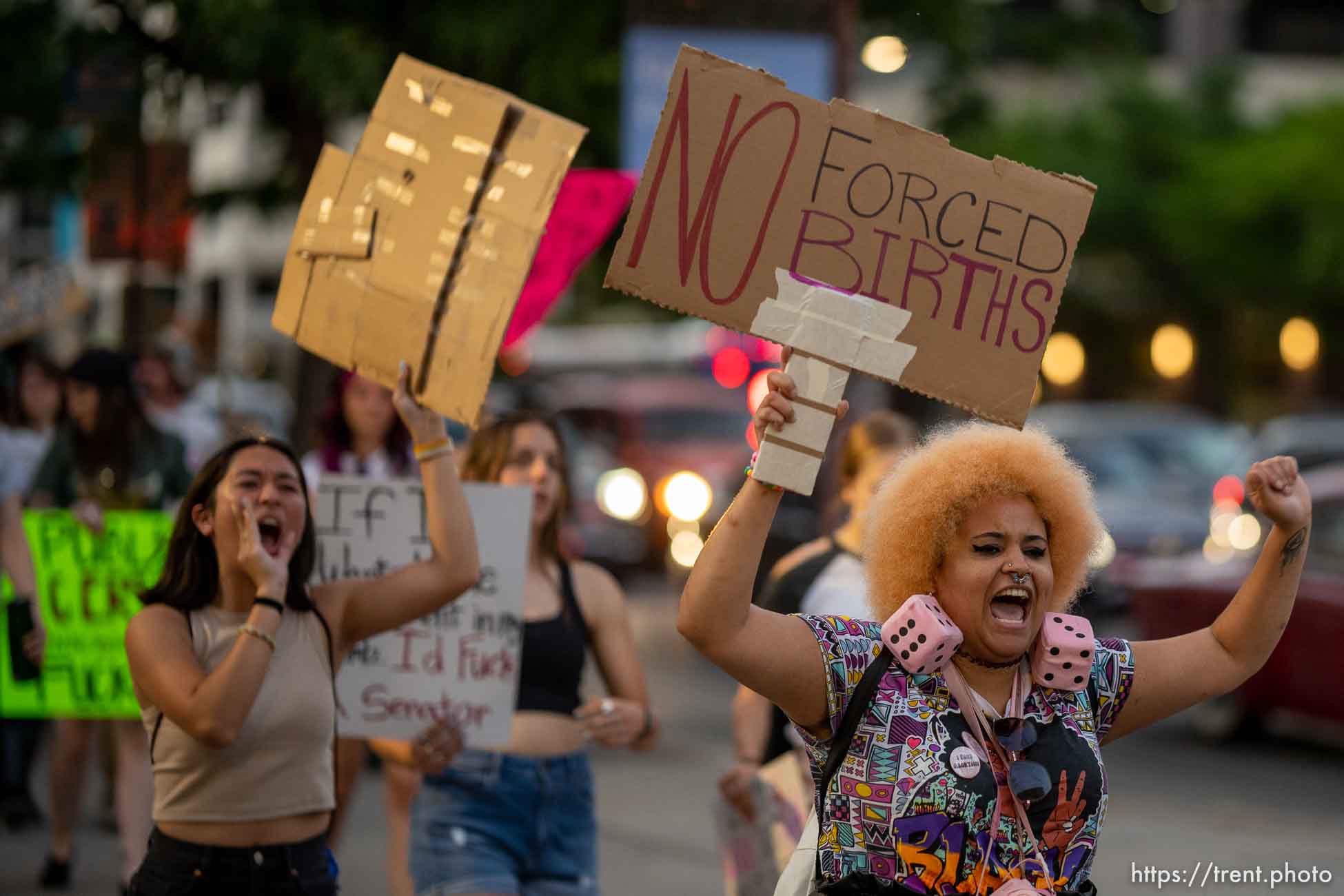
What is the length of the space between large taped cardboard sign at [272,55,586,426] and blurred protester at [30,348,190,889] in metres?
3.30

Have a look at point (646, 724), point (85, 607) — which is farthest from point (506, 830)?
point (85, 607)

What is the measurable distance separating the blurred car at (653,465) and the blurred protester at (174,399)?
7.02 meters

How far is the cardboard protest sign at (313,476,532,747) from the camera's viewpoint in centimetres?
556

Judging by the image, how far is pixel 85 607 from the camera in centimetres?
698

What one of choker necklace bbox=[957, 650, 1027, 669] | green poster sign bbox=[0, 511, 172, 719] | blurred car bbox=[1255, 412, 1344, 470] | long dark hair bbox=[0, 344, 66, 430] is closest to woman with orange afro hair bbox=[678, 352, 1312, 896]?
choker necklace bbox=[957, 650, 1027, 669]

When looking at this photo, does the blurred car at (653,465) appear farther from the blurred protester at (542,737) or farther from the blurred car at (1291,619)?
the blurred protester at (542,737)

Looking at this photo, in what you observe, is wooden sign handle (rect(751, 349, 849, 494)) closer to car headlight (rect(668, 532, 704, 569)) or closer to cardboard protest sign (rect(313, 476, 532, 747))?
cardboard protest sign (rect(313, 476, 532, 747))

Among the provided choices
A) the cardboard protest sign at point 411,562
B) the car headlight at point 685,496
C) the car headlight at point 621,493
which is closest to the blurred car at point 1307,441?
the car headlight at point 685,496

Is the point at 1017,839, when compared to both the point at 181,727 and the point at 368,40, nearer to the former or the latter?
the point at 181,727

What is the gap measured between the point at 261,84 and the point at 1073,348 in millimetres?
28315

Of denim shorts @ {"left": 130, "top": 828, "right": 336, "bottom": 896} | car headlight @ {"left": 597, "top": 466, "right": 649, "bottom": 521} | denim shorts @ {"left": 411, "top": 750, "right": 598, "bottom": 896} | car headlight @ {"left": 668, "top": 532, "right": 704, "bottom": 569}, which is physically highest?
car headlight @ {"left": 597, "top": 466, "right": 649, "bottom": 521}

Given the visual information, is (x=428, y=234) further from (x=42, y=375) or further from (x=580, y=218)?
(x=42, y=375)

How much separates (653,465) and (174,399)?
12.3 metres

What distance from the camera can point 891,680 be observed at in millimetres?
3475
